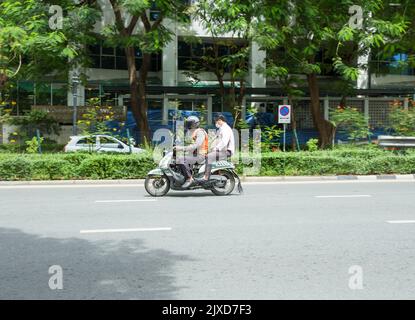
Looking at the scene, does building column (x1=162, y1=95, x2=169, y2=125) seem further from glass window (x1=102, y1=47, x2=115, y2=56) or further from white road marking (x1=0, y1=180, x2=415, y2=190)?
white road marking (x1=0, y1=180, x2=415, y2=190)

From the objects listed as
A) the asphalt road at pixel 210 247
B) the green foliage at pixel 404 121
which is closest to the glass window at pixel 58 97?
the green foliage at pixel 404 121

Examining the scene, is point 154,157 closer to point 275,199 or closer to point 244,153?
point 244,153

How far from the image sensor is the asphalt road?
5043 millimetres

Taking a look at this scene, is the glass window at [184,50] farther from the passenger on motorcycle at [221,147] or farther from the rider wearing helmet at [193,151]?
the rider wearing helmet at [193,151]

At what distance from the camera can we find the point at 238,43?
31.3 m

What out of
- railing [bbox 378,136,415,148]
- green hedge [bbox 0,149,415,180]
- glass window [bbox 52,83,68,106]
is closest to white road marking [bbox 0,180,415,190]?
green hedge [bbox 0,149,415,180]

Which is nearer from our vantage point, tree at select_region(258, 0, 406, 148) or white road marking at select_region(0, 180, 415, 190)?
white road marking at select_region(0, 180, 415, 190)

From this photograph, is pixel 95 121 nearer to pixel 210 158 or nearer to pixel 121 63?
pixel 210 158

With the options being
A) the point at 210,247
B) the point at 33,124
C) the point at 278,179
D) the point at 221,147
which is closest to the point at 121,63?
the point at 33,124

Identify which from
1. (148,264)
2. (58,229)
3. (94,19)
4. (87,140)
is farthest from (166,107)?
(148,264)

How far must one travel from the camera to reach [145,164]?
51.8 feet

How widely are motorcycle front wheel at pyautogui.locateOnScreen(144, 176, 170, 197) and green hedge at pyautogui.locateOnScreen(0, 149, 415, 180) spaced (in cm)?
394

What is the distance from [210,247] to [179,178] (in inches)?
192
